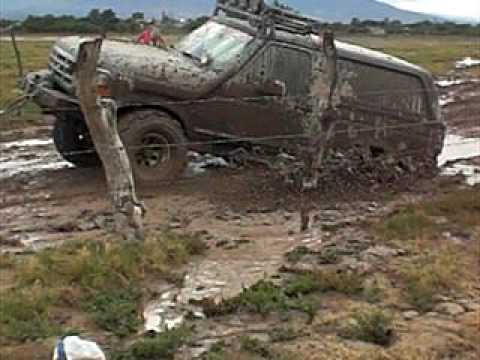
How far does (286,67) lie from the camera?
42.6ft

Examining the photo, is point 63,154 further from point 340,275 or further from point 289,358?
point 289,358

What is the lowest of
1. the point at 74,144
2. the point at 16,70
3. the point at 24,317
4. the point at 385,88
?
the point at 16,70

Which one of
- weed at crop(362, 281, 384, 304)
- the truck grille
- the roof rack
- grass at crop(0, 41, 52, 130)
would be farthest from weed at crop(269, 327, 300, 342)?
grass at crop(0, 41, 52, 130)

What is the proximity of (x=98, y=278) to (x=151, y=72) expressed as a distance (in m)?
4.36

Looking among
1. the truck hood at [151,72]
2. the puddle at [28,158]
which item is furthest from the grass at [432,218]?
the puddle at [28,158]

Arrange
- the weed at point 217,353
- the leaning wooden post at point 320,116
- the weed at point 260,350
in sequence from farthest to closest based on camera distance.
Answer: the leaning wooden post at point 320,116 < the weed at point 260,350 < the weed at point 217,353

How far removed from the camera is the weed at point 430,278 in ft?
28.0

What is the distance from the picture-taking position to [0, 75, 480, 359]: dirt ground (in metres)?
7.76

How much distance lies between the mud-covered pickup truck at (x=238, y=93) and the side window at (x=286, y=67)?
0.01 meters

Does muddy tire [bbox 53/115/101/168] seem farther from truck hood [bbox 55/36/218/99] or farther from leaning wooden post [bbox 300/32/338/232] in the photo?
leaning wooden post [bbox 300/32/338/232]

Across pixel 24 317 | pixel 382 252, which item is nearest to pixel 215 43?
pixel 382 252

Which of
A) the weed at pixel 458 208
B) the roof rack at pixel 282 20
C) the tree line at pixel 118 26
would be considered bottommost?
the tree line at pixel 118 26

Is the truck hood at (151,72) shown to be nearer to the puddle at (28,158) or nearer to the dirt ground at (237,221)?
the dirt ground at (237,221)

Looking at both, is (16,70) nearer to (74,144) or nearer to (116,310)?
(74,144)
